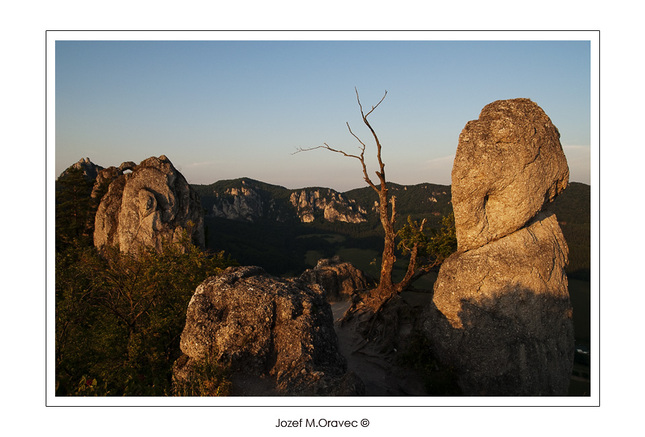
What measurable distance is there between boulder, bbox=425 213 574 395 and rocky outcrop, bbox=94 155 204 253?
20.6 metres

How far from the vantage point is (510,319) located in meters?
13.7

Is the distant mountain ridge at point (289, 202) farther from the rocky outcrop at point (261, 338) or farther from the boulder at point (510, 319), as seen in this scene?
the rocky outcrop at point (261, 338)

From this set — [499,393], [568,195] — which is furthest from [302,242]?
[499,393]

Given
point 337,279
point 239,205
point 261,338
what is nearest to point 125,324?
point 261,338

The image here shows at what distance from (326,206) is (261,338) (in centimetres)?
15092

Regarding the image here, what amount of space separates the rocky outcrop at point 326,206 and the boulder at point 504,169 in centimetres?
12736

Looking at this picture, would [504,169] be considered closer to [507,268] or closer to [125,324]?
[507,268]

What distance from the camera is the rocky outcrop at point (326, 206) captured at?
149 meters

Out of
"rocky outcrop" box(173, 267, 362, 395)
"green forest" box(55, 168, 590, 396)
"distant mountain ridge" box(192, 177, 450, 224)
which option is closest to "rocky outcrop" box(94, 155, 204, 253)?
"green forest" box(55, 168, 590, 396)

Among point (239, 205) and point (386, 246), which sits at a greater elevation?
point (239, 205)

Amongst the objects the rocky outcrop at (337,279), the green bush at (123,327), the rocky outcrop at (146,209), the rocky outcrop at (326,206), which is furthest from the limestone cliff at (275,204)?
the green bush at (123,327)

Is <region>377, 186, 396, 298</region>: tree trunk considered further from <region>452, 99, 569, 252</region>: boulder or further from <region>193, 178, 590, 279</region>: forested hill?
<region>193, 178, 590, 279</region>: forested hill

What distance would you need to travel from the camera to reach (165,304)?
591 inches
